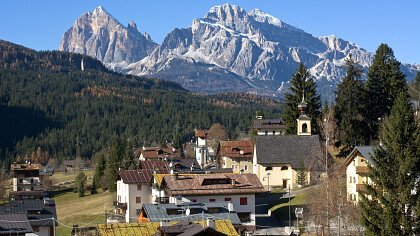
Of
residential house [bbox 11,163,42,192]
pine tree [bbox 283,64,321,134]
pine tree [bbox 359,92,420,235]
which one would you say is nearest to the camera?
pine tree [bbox 359,92,420,235]

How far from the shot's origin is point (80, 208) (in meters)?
102

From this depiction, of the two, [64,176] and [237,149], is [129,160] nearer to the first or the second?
[237,149]

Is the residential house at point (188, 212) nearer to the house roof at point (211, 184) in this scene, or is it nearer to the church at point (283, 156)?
the house roof at point (211, 184)

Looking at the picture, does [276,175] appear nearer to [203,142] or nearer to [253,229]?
[253,229]

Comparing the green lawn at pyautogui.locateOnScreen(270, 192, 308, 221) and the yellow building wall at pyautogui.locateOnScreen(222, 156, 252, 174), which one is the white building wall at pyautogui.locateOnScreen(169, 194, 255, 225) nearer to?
the green lawn at pyautogui.locateOnScreen(270, 192, 308, 221)

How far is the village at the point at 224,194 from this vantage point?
56719mm

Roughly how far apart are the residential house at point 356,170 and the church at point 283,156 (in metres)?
14.4

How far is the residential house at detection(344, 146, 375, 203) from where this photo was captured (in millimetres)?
68438

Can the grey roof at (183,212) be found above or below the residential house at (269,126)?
below

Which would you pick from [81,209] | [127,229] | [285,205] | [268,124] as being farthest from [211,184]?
[268,124]

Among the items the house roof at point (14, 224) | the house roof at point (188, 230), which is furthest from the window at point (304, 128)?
Answer: the house roof at point (188, 230)

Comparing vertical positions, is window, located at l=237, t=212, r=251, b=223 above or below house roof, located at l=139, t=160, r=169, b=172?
below

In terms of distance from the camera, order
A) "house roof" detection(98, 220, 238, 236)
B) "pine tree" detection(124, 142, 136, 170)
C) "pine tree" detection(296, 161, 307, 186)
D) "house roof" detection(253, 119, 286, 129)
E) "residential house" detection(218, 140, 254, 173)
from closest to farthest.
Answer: "house roof" detection(98, 220, 238, 236) → "pine tree" detection(296, 161, 307, 186) → "residential house" detection(218, 140, 254, 173) → "pine tree" detection(124, 142, 136, 170) → "house roof" detection(253, 119, 286, 129)

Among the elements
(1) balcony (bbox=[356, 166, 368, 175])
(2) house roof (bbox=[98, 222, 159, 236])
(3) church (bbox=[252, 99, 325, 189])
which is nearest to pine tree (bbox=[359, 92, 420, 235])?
(2) house roof (bbox=[98, 222, 159, 236])
